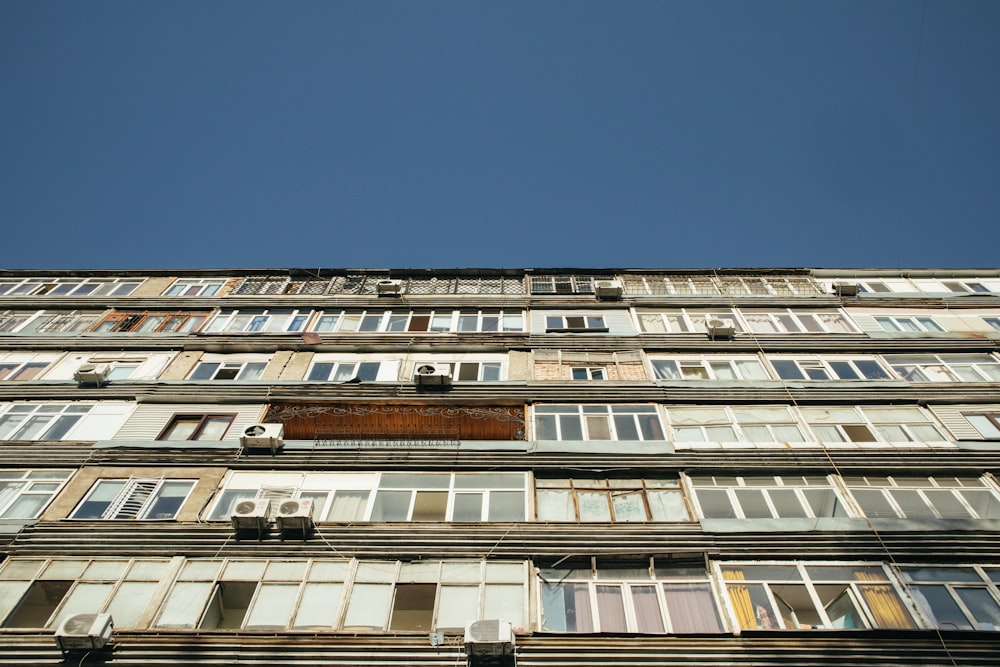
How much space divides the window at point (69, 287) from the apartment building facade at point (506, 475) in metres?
0.72

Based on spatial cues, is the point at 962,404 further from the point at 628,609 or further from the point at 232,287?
the point at 232,287

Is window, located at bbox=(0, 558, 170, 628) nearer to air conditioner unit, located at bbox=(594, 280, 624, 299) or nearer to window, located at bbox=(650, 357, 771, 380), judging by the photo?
window, located at bbox=(650, 357, 771, 380)

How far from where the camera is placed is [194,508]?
13.9 metres

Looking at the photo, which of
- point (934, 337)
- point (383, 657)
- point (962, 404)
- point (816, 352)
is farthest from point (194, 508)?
point (934, 337)

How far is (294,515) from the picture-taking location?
504 inches

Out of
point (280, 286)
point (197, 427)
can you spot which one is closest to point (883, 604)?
A: point (197, 427)

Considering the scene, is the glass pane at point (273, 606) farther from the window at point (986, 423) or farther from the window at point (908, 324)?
the window at point (908, 324)

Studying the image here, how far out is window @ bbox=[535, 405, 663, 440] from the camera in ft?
52.4

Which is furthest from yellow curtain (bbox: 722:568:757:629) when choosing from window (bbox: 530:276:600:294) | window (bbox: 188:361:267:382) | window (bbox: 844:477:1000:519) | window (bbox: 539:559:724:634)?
window (bbox: 188:361:267:382)

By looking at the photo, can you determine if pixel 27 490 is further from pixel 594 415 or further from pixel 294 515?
pixel 594 415

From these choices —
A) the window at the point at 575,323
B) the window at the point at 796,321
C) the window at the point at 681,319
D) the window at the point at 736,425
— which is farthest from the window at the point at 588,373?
the window at the point at 796,321

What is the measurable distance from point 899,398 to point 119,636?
16.3 metres

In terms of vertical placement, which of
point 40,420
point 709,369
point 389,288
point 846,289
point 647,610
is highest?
point 846,289

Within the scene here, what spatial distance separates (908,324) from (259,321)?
721 inches
